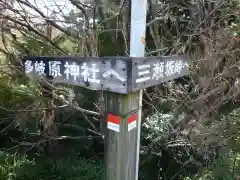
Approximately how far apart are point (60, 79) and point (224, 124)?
2482 millimetres

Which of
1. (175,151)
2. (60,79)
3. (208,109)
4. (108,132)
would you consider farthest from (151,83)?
(175,151)

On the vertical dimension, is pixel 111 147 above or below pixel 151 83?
below

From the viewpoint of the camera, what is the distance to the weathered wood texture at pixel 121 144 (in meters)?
1.66

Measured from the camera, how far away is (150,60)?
161 centimetres

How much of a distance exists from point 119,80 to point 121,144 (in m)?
0.50

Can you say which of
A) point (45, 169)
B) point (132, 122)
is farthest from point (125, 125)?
point (45, 169)

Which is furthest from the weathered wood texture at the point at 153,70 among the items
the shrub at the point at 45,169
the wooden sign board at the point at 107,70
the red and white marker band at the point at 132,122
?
the shrub at the point at 45,169

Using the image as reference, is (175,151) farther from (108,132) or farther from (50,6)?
(50,6)

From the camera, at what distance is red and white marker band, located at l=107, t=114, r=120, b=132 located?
1.67m

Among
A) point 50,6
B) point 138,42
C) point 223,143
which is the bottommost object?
point 223,143

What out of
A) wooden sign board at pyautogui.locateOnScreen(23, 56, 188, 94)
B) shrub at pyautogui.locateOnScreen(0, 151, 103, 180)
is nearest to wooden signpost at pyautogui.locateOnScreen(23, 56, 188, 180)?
wooden sign board at pyautogui.locateOnScreen(23, 56, 188, 94)

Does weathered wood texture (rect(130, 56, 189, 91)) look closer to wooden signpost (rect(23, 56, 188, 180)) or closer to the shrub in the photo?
wooden signpost (rect(23, 56, 188, 180))

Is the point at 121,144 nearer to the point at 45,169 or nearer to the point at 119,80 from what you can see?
the point at 119,80

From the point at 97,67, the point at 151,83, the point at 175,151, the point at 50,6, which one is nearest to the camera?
the point at 97,67
